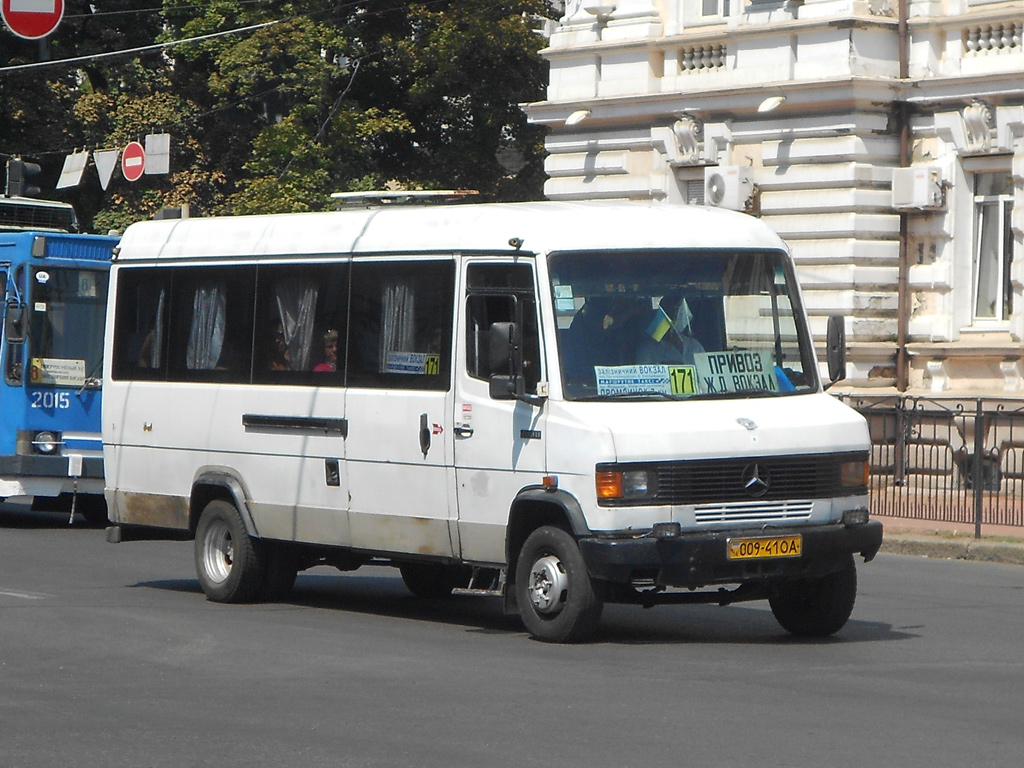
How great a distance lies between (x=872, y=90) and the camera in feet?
82.6

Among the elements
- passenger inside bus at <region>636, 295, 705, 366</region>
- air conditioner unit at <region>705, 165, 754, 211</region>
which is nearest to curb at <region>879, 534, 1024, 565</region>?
passenger inside bus at <region>636, 295, 705, 366</region>

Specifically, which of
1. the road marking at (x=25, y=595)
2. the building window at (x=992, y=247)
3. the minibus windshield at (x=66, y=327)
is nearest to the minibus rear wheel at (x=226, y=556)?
the road marking at (x=25, y=595)

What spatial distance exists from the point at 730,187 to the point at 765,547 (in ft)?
50.9

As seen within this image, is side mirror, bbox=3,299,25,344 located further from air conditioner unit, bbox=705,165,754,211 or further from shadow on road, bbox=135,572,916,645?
air conditioner unit, bbox=705,165,754,211

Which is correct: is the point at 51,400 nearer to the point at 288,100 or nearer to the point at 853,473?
the point at 853,473

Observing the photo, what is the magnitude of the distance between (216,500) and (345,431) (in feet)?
5.40

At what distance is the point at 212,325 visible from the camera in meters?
14.2

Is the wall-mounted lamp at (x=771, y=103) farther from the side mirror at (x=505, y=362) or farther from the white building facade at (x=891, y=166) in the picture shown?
the side mirror at (x=505, y=362)

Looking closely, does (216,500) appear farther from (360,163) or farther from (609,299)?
(360,163)

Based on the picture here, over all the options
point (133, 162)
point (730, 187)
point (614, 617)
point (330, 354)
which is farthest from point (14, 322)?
point (133, 162)

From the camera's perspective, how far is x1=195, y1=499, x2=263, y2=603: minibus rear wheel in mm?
13703

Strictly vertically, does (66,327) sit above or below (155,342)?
above

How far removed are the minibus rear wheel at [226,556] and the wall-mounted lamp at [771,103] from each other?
44.8 feet

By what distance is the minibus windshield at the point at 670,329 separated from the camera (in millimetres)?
11555
